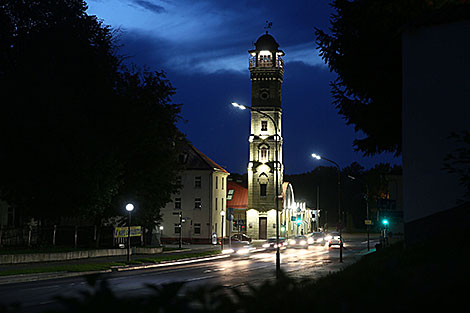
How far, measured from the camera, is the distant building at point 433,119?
14320mm

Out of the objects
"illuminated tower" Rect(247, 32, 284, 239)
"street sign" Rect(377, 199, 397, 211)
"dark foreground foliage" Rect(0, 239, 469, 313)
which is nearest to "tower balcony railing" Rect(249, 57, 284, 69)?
"illuminated tower" Rect(247, 32, 284, 239)

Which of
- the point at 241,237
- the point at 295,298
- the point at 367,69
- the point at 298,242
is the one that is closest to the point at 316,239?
the point at 298,242

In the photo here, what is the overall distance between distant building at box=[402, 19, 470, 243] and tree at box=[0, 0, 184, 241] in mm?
23197

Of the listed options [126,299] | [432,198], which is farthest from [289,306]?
[432,198]

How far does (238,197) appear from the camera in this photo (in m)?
85.5

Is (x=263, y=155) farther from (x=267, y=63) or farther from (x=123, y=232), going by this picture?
(x=123, y=232)

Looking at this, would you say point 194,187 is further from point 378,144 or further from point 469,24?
point 469,24

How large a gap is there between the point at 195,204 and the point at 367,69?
2046 inches

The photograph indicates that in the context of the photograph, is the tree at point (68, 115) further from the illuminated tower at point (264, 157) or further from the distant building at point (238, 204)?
the distant building at point (238, 204)

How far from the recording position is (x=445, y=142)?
14.3 metres

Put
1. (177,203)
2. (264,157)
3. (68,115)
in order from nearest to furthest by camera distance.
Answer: (68,115) → (177,203) → (264,157)

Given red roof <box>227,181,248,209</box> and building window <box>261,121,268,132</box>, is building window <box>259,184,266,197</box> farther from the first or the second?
building window <box>261,121,268,132</box>

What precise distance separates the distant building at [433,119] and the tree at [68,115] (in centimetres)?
2320

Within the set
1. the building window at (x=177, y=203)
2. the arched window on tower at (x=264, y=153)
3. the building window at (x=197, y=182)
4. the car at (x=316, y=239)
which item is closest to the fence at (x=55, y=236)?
the building window at (x=177, y=203)
